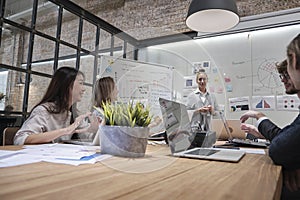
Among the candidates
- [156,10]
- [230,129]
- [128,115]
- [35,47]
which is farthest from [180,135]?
[156,10]

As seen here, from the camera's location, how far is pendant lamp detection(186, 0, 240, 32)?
1.66 m

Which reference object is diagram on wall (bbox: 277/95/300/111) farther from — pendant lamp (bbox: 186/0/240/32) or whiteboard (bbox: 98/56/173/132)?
whiteboard (bbox: 98/56/173/132)

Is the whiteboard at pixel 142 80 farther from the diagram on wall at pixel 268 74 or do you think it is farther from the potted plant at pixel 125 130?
the diagram on wall at pixel 268 74

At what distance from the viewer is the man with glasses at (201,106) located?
1169mm

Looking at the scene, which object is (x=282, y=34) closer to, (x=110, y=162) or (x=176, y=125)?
(x=176, y=125)

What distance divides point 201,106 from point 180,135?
0.40 meters

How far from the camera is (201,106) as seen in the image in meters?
1.27

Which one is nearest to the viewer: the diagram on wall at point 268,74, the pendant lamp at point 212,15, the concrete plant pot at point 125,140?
the concrete plant pot at point 125,140

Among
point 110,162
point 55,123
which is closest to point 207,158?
point 110,162

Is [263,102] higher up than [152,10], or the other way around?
[152,10]

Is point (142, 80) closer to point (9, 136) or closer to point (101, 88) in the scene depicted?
point (101, 88)

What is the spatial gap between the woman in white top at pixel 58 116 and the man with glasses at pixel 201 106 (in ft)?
1.60

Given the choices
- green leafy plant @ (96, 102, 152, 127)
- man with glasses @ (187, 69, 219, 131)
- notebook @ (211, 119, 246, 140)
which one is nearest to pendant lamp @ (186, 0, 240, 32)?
man with glasses @ (187, 69, 219, 131)

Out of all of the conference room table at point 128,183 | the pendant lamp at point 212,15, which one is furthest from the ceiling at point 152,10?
the conference room table at point 128,183
